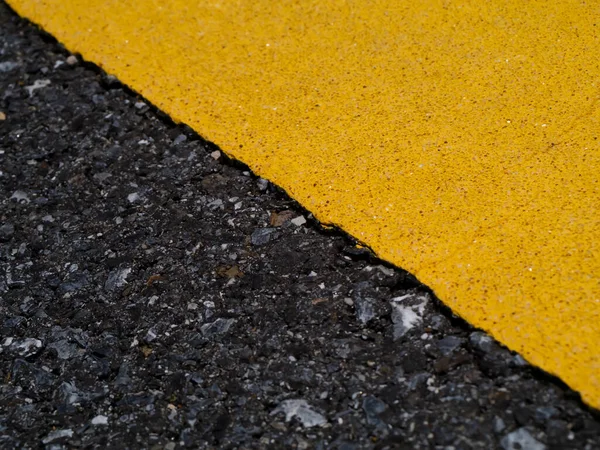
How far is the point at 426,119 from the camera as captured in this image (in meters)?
2.58

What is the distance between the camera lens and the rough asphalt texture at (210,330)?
1.87 m

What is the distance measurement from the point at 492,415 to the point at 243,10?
203cm

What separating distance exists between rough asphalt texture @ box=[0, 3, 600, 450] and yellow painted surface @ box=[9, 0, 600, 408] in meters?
0.10

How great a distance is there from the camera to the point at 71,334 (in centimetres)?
222

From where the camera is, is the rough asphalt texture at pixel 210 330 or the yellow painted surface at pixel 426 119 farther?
the yellow painted surface at pixel 426 119

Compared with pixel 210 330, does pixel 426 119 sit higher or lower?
higher

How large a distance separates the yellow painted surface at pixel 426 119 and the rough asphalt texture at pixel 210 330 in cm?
10

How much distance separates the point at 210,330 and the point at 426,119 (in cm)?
101

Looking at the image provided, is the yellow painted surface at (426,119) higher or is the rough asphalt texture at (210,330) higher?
the yellow painted surface at (426,119)

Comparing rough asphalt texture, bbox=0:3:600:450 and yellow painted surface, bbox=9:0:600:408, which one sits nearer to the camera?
rough asphalt texture, bbox=0:3:600:450

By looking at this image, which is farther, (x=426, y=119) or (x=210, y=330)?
(x=426, y=119)

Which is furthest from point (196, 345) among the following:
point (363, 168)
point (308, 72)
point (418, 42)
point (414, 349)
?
point (418, 42)

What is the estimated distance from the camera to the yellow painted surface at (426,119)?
2076 millimetres

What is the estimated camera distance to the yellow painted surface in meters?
2.08
